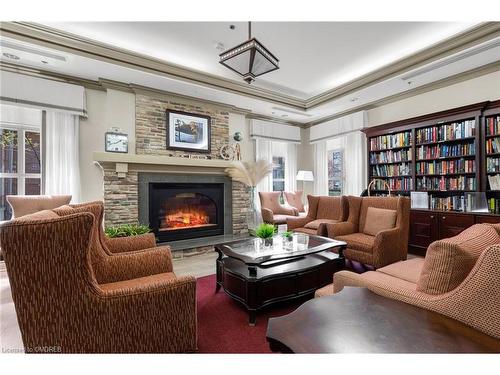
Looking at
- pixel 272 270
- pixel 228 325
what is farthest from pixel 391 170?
pixel 228 325

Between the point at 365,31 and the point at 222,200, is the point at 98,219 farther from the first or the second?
the point at 365,31

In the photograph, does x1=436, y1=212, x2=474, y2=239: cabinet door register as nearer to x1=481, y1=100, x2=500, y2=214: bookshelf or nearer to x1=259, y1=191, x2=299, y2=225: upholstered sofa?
x1=481, y1=100, x2=500, y2=214: bookshelf

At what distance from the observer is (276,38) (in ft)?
10.2

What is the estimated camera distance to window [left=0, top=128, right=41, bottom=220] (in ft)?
11.2

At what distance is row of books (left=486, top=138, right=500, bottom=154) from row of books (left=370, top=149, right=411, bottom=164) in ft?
3.20

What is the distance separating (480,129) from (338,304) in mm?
3755

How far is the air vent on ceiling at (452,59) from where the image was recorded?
9.34 feet

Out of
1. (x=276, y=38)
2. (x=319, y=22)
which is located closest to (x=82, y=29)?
(x=276, y=38)

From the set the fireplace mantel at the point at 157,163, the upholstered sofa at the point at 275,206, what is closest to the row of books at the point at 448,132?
the upholstered sofa at the point at 275,206

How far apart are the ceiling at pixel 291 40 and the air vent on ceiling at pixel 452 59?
0.27m

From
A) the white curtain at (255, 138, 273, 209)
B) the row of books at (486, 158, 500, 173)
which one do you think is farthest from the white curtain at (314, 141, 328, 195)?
the row of books at (486, 158, 500, 173)

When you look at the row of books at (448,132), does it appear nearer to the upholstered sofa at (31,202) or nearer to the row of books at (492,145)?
the row of books at (492,145)

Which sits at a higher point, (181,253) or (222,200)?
(222,200)

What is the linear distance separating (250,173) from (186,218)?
4.77 feet
